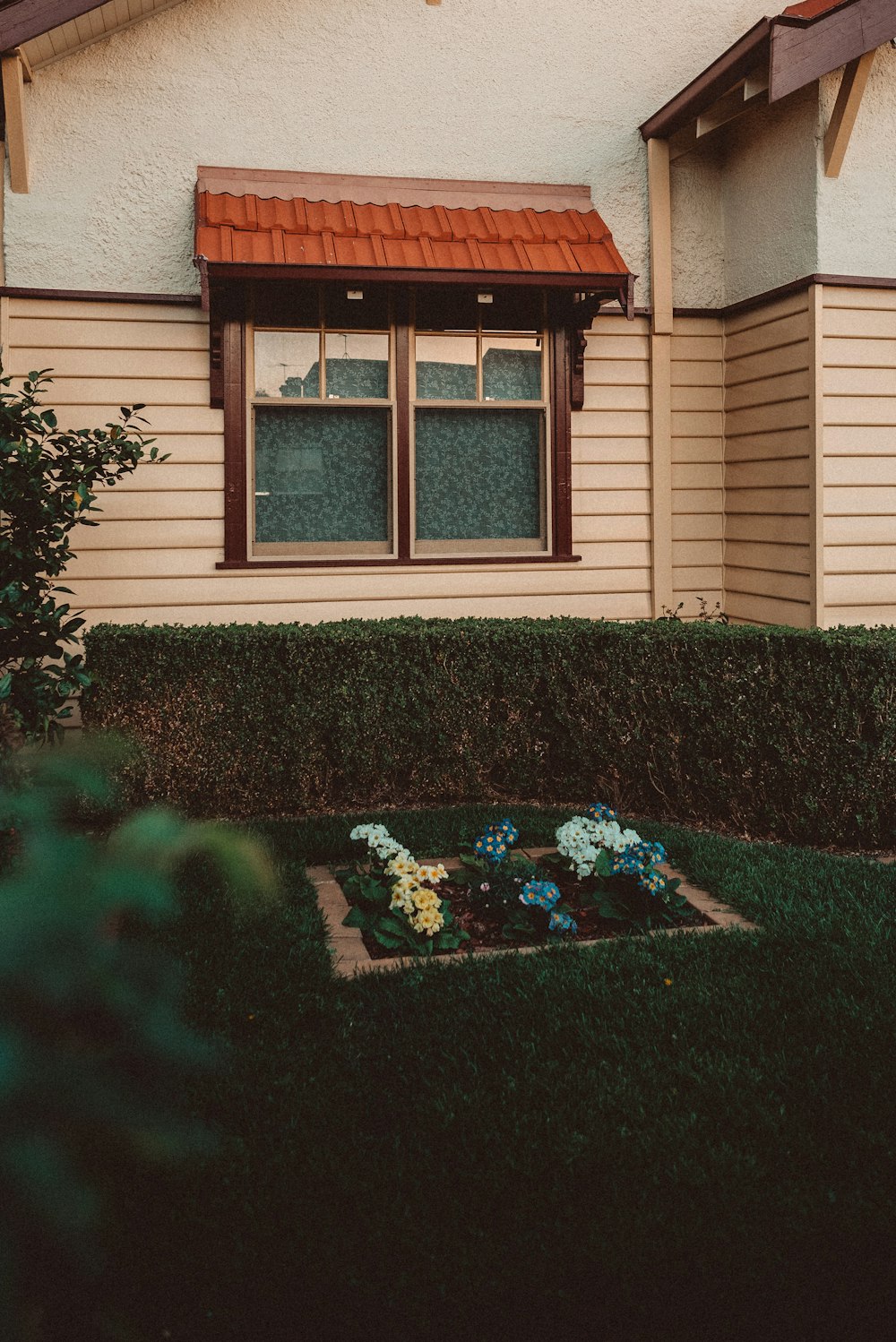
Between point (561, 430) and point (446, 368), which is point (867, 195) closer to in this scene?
point (561, 430)

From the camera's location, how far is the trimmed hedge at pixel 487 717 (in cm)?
543

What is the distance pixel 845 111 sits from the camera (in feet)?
20.4

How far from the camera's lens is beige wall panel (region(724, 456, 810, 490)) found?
6.72 meters

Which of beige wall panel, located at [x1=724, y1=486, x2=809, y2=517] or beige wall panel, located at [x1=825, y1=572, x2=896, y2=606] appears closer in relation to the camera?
beige wall panel, located at [x1=825, y1=572, x2=896, y2=606]

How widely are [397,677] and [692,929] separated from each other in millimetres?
2356

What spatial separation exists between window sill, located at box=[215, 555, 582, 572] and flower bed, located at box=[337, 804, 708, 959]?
269 cm

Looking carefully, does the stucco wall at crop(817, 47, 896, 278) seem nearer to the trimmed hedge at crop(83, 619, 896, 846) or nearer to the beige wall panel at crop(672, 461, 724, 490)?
the beige wall panel at crop(672, 461, 724, 490)

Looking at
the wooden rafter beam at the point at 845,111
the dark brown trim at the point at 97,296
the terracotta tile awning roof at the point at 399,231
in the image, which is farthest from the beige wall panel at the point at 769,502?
the dark brown trim at the point at 97,296

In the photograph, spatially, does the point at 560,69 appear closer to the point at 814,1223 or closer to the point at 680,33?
the point at 680,33

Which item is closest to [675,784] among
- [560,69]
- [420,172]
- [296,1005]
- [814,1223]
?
[296,1005]

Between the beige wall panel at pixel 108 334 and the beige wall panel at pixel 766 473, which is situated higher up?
the beige wall panel at pixel 108 334

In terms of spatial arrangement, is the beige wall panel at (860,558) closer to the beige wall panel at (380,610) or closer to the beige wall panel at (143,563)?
the beige wall panel at (380,610)

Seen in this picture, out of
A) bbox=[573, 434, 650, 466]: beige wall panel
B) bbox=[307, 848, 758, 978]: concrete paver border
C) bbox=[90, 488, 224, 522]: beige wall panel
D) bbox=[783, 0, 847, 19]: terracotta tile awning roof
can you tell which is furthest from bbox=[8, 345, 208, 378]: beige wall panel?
bbox=[783, 0, 847, 19]: terracotta tile awning roof

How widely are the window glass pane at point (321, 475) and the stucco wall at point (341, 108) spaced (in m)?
1.11
